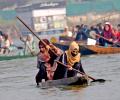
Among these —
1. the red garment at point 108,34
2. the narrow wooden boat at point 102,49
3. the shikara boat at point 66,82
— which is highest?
the red garment at point 108,34

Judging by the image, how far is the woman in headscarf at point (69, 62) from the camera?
57.6 feet

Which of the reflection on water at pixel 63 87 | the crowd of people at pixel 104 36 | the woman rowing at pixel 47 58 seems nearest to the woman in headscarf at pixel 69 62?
the woman rowing at pixel 47 58

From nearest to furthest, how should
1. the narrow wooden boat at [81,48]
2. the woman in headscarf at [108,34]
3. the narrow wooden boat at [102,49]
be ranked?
1. the narrow wooden boat at [102,49]
2. the narrow wooden boat at [81,48]
3. the woman in headscarf at [108,34]

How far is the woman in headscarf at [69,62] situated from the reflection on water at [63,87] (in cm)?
44

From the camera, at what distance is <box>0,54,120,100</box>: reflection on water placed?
52.6ft

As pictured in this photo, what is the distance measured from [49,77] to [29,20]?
179ft

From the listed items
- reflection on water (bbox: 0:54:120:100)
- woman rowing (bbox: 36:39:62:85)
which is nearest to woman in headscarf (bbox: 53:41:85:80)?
woman rowing (bbox: 36:39:62:85)

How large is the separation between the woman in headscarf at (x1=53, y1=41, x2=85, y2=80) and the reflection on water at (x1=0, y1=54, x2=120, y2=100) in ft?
1.43

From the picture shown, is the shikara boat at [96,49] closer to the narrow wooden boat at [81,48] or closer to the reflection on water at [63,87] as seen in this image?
the narrow wooden boat at [81,48]

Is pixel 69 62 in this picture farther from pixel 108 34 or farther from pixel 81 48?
pixel 108 34

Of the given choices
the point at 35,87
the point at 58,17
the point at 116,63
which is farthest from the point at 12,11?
the point at 35,87

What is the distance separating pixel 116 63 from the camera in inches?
968

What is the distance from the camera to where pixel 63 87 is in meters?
17.5

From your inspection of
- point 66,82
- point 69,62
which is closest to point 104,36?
point 69,62
